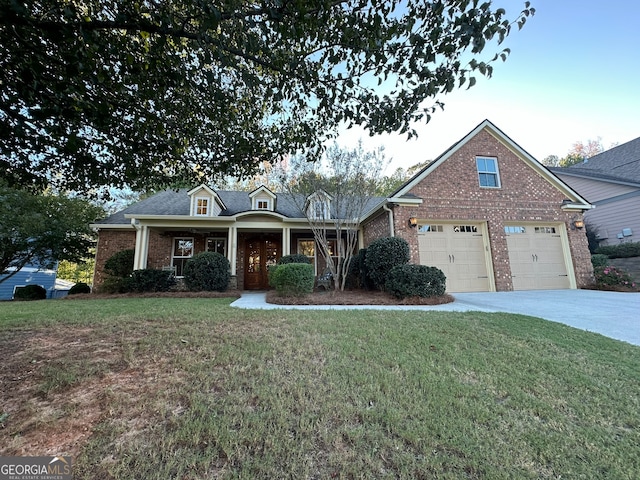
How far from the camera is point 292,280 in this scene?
7672 mm

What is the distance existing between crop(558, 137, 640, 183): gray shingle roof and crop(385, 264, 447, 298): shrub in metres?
11.5

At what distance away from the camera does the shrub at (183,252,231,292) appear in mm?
9492

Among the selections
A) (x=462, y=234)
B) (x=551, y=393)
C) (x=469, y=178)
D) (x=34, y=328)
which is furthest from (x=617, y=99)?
(x=34, y=328)

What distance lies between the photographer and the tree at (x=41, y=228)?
9.69 m

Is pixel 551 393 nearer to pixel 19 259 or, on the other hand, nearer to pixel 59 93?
pixel 59 93

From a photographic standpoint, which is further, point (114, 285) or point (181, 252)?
point (181, 252)

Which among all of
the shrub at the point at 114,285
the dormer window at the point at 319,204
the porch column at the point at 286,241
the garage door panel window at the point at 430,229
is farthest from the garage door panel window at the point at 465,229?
the shrub at the point at 114,285

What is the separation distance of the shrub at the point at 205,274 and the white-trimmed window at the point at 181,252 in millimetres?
2239

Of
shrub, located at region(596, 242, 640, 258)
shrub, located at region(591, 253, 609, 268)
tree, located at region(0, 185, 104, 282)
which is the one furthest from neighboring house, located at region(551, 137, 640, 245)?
tree, located at region(0, 185, 104, 282)

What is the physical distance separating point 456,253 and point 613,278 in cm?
489

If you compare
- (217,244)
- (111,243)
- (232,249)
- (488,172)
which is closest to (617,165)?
(488,172)

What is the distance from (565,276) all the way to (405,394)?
34.4 feet

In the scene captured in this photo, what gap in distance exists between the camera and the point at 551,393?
7.87 feet

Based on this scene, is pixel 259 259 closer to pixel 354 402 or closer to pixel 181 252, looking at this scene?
pixel 181 252
